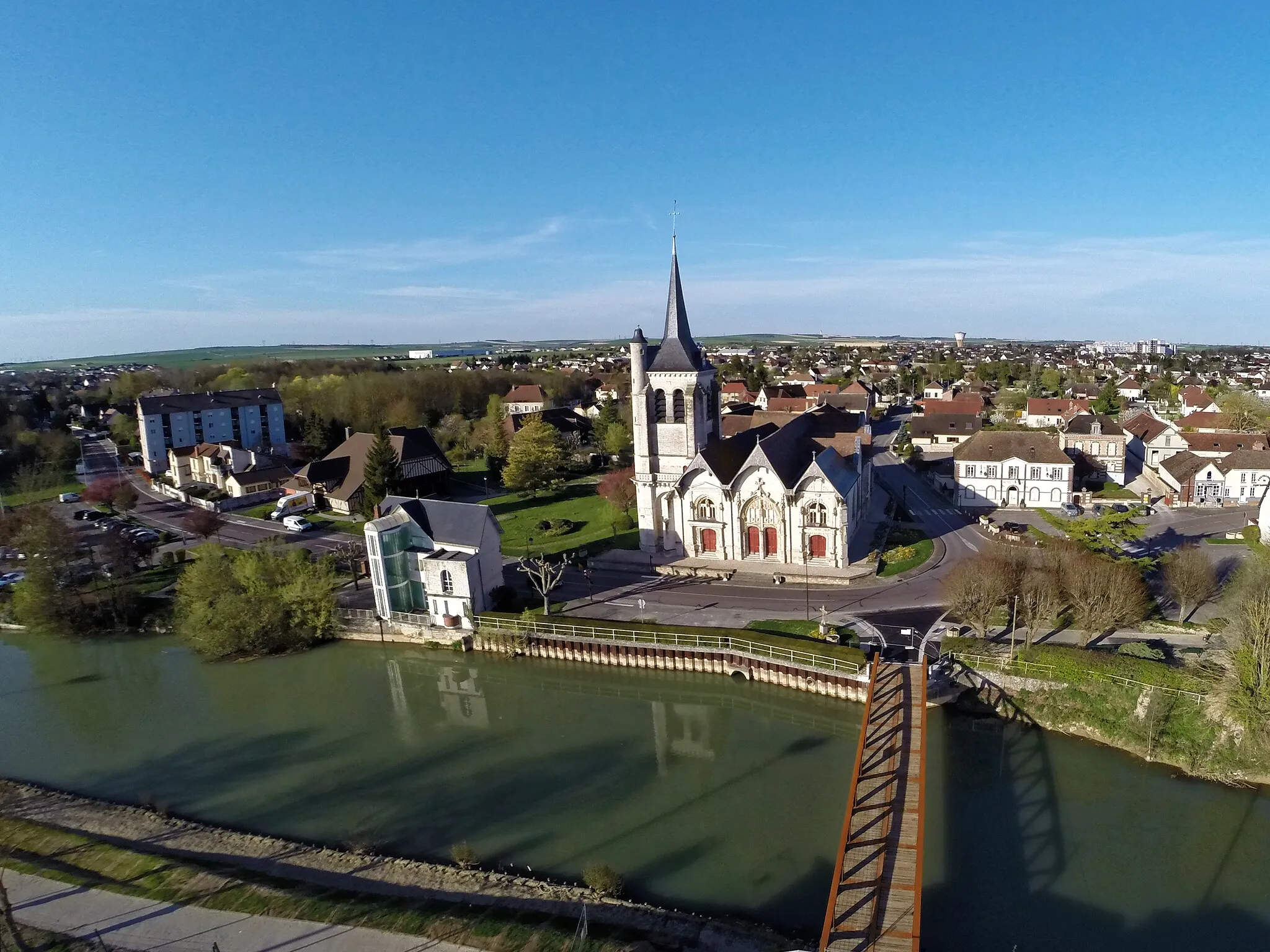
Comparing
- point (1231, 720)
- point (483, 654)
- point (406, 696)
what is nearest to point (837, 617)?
point (1231, 720)

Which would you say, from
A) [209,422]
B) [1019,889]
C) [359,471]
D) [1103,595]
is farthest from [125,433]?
[1019,889]

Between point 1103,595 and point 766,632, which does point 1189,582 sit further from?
point 766,632

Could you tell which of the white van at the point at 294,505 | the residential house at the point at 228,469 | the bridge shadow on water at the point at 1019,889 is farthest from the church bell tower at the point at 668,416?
the residential house at the point at 228,469

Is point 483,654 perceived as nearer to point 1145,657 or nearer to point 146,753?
point 146,753

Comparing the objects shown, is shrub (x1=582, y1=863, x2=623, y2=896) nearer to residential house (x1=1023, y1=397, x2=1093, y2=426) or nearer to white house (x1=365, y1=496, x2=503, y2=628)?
white house (x1=365, y1=496, x2=503, y2=628)

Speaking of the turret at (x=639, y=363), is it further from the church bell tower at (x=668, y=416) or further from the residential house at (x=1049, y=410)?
the residential house at (x=1049, y=410)

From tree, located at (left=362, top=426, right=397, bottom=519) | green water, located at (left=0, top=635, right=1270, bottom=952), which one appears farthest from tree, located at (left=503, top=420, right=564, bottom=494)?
green water, located at (left=0, top=635, right=1270, bottom=952)

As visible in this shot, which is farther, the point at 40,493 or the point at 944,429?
the point at 944,429
